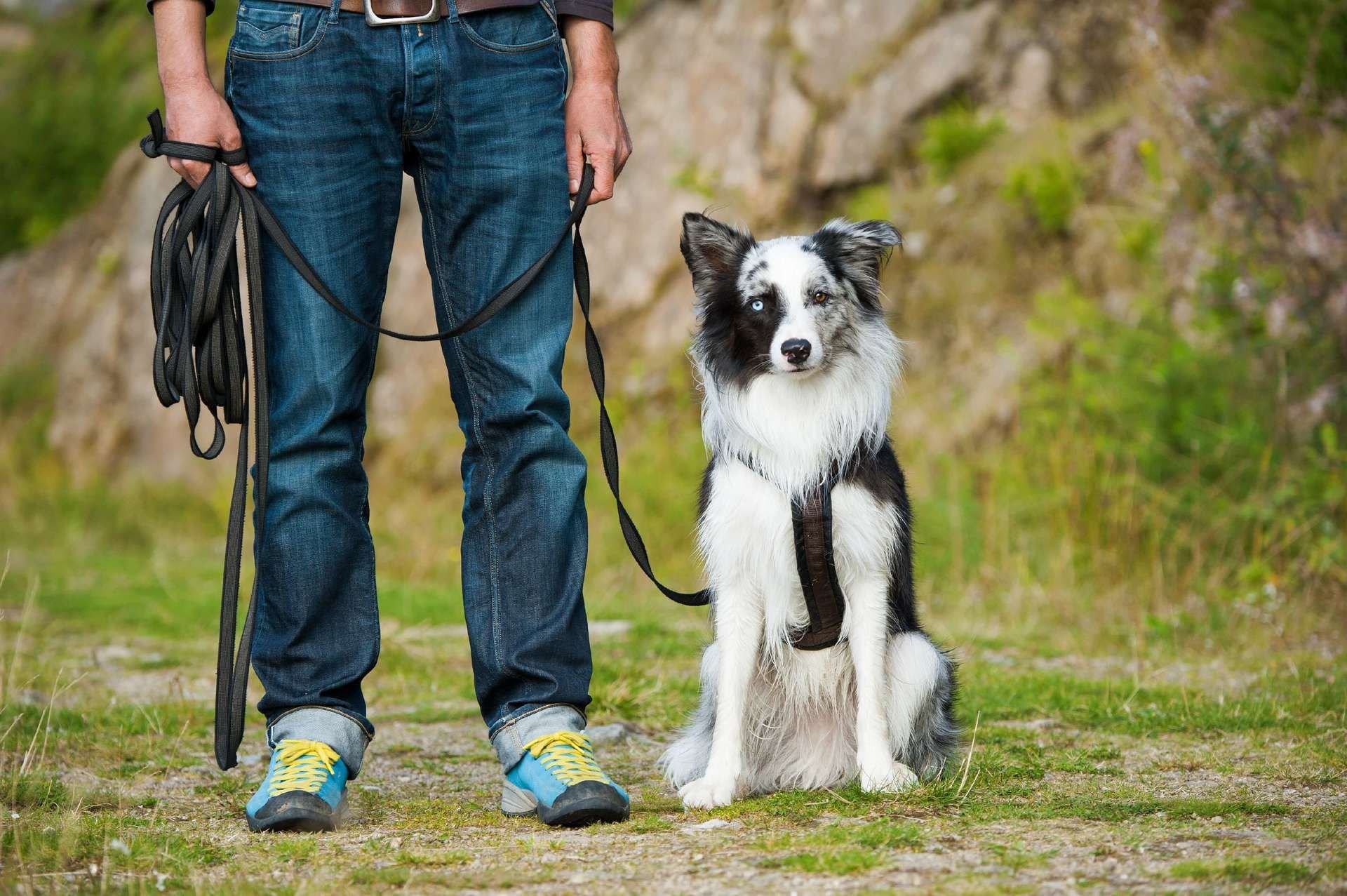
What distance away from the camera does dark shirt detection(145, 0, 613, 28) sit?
2.92 metres

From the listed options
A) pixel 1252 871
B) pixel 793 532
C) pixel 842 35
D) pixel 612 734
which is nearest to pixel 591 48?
pixel 793 532

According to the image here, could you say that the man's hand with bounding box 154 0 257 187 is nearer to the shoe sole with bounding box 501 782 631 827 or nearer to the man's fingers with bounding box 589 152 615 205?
the man's fingers with bounding box 589 152 615 205

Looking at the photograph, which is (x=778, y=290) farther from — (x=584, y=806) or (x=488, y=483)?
(x=584, y=806)

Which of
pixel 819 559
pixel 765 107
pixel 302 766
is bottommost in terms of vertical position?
pixel 302 766

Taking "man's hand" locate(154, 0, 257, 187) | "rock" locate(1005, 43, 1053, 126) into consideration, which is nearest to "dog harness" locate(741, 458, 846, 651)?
"man's hand" locate(154, 0, 257, 187)

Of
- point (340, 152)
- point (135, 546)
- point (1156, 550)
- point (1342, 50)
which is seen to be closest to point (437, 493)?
point (135, 546)

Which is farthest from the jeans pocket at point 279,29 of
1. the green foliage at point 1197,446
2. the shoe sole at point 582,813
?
the green foliage at point 1197,446

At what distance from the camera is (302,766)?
2869 millimetres

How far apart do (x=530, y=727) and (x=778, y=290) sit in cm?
121

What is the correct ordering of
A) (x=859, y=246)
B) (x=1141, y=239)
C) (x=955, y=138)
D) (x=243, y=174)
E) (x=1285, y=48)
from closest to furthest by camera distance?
(x=243, y=174)
(x=859, y=246)
(x=1285, y=48)
(x=1141, y=239)
(x=955, y=138)

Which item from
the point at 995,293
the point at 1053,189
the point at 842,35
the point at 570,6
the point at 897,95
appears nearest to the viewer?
the point at 570,6

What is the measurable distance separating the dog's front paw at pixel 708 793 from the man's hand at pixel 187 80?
1.78 metres

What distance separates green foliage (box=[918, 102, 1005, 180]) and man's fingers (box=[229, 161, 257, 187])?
21.9 feet

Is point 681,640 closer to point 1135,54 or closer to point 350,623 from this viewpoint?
point 350,623
